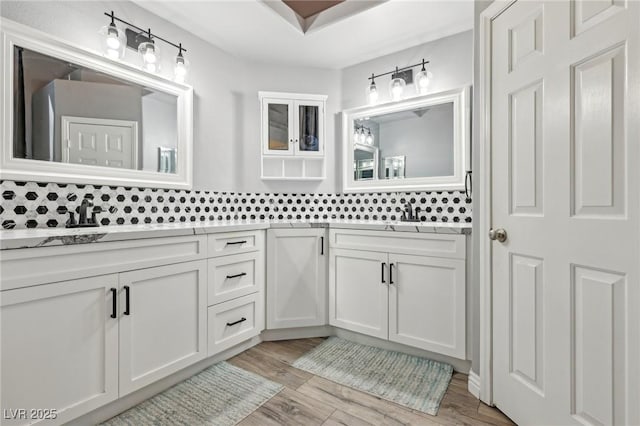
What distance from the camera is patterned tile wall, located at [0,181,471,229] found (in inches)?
63.0

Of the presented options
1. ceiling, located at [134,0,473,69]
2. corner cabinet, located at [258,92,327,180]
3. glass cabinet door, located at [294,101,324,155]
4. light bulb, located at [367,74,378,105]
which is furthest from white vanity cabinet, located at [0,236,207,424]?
light bulb, located at [367,74,378,105]

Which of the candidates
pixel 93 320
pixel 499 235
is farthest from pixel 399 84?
pixel 93 320

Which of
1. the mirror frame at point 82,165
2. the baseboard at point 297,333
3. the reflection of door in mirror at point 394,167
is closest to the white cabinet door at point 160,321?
the baseboard at point 297,333

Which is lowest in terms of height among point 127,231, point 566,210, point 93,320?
point 93,320

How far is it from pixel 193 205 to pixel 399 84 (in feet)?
6.67

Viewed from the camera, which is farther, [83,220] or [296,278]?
[296,278]

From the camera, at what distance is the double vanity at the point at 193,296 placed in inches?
47.1

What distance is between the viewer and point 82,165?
5.89ft

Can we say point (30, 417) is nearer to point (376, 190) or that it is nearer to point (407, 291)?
point (407, 291)

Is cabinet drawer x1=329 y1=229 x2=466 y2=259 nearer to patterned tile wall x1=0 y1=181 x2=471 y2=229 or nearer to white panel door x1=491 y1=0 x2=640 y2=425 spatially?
white panel door x1=491 y1=0 x2=640 y2=425

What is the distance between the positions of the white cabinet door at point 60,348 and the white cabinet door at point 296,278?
108 centimetres

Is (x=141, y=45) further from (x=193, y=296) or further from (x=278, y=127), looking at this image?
(x=193, y=296)

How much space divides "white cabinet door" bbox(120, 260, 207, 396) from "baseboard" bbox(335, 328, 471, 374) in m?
1.08

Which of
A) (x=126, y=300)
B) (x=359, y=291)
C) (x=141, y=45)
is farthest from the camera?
(x=359, y=291)
